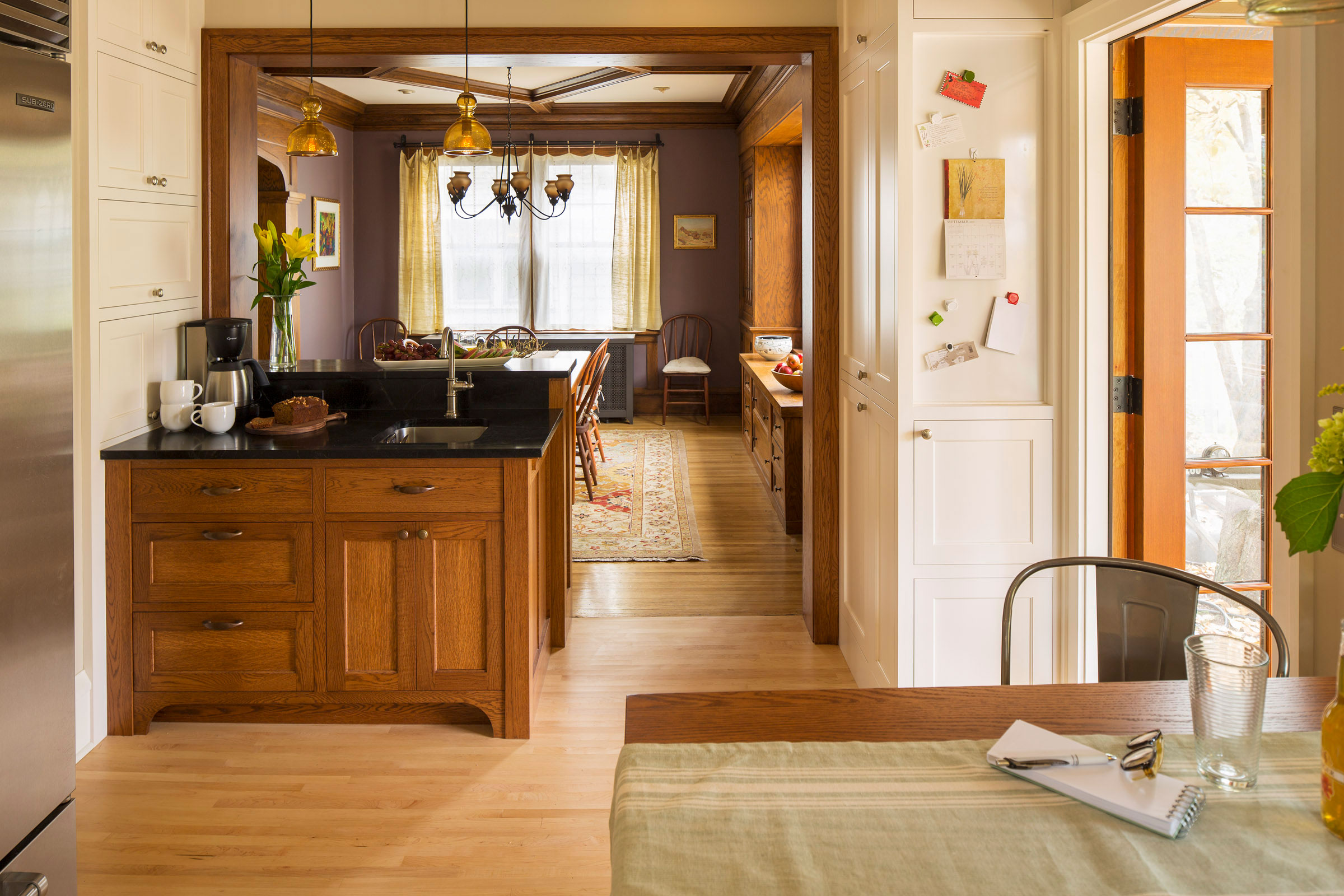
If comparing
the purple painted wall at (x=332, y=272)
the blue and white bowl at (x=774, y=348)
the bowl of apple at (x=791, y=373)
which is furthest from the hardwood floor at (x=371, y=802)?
the purple painted wall at (x=332, y=272)

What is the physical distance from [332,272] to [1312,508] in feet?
29.9

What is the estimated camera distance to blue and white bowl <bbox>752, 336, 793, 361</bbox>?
793cm

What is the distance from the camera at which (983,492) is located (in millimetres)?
3062

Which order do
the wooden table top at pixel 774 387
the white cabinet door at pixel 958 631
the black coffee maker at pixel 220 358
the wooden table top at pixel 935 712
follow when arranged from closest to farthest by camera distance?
Result: 1. the wooden table top at pixel 935 712
2. the white cabinet door at pixel 958 631
3. the black coffee maker at pixel 220 358
4. the wooden table top at pixel 774 387

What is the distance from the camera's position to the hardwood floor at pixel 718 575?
4520 mm

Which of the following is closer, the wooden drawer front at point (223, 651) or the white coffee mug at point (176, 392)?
the wooden drawer front at point (223, 651)

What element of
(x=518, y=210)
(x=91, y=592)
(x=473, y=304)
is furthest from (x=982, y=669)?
(x=473, y=304)

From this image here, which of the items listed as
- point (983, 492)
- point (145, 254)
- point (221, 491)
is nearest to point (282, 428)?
point (221, 491)

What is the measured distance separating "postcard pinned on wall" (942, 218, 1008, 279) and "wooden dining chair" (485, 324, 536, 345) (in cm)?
537

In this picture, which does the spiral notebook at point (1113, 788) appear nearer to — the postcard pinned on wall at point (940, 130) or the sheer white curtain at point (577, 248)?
the postcard pinned on wall at point (940, 130)

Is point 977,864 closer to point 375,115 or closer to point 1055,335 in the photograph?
point 1055,335

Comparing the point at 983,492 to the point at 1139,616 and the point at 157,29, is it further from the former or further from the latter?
the point at 157,29

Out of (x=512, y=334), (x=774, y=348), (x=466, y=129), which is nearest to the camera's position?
(x=466, y=129)

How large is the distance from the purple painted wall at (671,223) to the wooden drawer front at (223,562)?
701 centimetres
